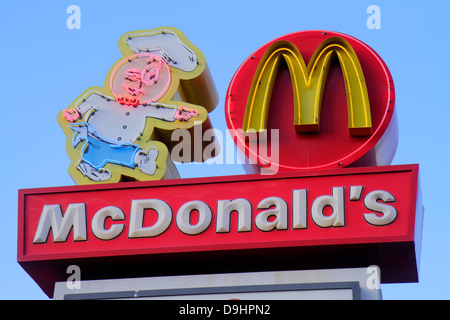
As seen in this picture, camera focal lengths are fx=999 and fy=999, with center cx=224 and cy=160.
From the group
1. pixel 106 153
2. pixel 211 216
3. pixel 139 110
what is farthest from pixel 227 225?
pixel 139 110

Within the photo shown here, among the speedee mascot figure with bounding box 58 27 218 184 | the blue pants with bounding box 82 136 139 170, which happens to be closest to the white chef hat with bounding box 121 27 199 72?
the speedee mascot figure with bounding box 58 27 218 184

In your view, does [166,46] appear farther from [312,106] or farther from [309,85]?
[312,106]

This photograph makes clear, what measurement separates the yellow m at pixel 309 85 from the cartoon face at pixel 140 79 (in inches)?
64.5

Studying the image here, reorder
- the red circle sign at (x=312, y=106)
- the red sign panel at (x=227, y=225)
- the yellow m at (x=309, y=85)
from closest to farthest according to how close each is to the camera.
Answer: the red sign panel at (x=227, y=225), the red circle sign at (x=312, y=106), the yellow m at (x=309, y=85)

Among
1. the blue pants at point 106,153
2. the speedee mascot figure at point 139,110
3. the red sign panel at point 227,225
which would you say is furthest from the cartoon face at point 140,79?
the red sign panel at point 227,225

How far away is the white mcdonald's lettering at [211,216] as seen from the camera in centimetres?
1337

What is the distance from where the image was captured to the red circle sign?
14656 millimetres

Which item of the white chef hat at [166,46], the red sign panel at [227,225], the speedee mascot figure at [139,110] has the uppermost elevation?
the white chef hat at [166,46]

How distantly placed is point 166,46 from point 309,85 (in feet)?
8.90

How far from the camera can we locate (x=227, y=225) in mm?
13664

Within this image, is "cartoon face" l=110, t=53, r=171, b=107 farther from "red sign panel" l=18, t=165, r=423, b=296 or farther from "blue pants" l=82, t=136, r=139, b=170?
"red sign panel" l=18, t=165, r=423, b=296

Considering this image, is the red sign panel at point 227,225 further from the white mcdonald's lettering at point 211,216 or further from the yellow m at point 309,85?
the yellow m at point 309,85
